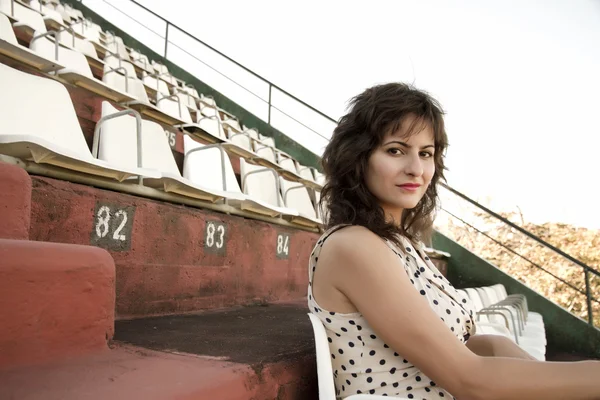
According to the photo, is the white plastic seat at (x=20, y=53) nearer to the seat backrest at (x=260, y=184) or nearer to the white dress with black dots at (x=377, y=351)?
the seat backrest at (x=260, y=184)

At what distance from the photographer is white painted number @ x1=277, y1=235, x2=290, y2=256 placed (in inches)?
88.7

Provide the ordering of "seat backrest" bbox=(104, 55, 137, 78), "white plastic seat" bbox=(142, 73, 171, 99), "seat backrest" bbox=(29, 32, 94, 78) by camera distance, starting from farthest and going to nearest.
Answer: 1. "white plastic seat" bbox=(142, 73, 171, 99)
2. "seat backrest" bbox=(104, 55, 137, 78)
3. "seat backrest" bbox=(29, 32, 94, 78)

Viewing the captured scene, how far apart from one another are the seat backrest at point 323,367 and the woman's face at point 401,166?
1.02ft

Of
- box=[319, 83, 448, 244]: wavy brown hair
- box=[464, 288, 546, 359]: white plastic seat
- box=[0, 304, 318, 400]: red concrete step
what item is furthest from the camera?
box=[464, 288, 546, 359]: white plastic seat

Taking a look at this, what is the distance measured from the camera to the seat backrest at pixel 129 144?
1.75 meters

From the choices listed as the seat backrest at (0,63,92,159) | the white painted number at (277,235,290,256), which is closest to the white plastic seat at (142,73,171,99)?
the white painted number at (277,235,290,256)

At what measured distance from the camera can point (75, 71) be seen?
2.35 m

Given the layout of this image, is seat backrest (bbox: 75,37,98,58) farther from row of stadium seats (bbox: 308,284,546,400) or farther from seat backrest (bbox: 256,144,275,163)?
row of stadium seats (bbox: 308,284,546,400)

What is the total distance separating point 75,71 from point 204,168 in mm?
824

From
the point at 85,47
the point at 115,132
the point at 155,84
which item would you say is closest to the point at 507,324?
the point at 115,132

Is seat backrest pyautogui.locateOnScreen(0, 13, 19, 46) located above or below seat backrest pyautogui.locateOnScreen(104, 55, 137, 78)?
below

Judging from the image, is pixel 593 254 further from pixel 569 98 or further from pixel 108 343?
pixel 108 343

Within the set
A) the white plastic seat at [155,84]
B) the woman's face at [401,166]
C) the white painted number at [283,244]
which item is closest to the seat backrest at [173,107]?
the white plastic seat at [155,84]

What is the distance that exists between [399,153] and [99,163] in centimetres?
81
